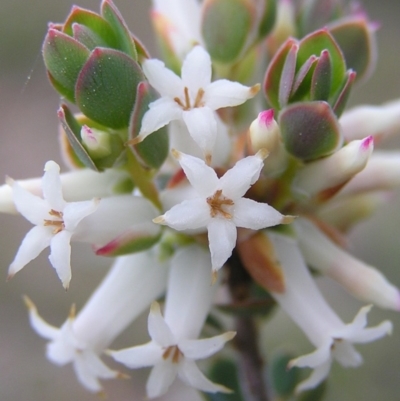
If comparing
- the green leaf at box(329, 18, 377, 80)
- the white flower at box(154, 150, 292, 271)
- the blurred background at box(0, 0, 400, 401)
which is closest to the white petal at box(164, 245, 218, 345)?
the white flower at box(154, 150, 292, 271)

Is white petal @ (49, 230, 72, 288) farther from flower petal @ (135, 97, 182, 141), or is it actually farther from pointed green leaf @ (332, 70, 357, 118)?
pointed green leaf @ (332, 70, 357, 118)

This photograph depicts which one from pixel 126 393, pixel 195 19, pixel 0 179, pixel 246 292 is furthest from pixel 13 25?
pixel 246 292

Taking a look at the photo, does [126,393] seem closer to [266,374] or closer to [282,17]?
[266,374]

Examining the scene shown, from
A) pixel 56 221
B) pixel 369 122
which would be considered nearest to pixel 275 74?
pixel 369 122

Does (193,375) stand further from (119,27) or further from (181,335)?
(119,27)

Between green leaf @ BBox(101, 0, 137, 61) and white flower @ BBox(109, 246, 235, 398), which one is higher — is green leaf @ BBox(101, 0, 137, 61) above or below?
above

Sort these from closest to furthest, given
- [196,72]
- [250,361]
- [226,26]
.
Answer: [196,72] < [226,26] < [250,361]
